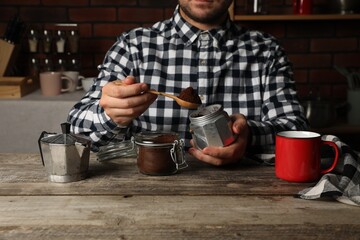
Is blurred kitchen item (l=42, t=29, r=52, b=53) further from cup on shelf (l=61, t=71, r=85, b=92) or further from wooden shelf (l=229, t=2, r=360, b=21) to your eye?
wooden shelf (l=229, t=2, r=360, b=21)

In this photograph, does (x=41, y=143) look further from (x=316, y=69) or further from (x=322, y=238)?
(x=316, y=69)

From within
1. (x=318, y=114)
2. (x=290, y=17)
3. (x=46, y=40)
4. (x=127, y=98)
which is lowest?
(x=318, y=114)

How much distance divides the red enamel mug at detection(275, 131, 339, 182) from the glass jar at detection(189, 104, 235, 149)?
0.11 m

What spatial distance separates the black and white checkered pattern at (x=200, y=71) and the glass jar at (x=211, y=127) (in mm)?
466

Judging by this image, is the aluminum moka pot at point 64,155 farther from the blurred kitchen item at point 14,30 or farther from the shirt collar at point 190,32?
the blurred kitchen item at point 14,30

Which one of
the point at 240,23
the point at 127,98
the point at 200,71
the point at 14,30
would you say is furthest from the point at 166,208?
the point at 240,23

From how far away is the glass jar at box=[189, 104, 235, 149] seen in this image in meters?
Answer: 1.01

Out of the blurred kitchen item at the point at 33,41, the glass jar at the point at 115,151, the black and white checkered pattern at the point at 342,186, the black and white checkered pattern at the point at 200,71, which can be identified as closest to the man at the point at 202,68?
the black and white checkered pattern at the point at 200,71

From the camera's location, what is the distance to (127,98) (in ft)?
3.60

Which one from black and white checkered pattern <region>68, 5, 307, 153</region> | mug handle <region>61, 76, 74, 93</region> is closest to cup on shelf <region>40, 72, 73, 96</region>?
mug handle <region>61, 76, 74, 93</region>

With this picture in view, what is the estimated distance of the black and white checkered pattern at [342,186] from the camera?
92 centimetres

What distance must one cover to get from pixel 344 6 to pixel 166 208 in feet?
6.28

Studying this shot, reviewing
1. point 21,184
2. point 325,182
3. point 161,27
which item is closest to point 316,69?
point 161,27

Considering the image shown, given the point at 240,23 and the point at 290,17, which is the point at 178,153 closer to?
the point at 290,17
